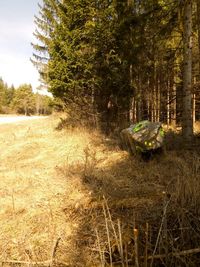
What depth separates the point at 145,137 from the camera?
265 inches

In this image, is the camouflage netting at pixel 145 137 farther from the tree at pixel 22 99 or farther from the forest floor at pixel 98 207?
the tree at pixel 22 99

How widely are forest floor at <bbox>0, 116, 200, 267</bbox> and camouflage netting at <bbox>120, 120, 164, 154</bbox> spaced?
12.1 inches

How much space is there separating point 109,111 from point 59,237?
7.98m

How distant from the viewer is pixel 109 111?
11.4 meters

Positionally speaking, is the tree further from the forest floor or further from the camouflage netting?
the camouflage netting

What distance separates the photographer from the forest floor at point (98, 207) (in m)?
3.20

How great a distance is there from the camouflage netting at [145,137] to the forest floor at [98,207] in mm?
306

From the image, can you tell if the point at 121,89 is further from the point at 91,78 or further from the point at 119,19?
the point at 119,19

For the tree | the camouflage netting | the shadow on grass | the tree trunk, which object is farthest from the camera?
the tree

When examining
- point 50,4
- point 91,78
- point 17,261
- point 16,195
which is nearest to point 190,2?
point 91,78

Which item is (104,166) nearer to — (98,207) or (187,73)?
(98,207)

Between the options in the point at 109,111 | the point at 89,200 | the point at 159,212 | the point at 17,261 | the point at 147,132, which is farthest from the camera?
the point at 109,111

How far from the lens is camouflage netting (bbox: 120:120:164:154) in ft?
21.9

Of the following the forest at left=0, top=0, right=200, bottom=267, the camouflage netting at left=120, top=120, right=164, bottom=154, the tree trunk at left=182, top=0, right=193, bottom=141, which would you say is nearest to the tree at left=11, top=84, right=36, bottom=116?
the forest at left=0, top=0, right=200, bottom=267
